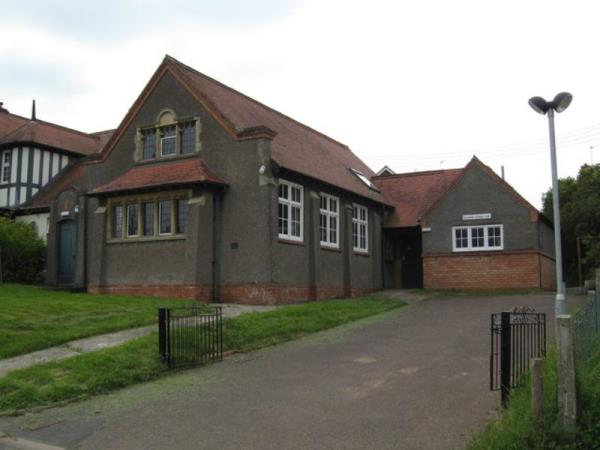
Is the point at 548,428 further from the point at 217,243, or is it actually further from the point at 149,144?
the point at 149,144

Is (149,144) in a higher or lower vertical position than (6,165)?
lower

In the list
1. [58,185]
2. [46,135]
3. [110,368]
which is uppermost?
[46,135]

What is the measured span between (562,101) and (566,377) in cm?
650

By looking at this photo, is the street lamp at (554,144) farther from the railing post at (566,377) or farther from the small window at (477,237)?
the small window at (477,237)

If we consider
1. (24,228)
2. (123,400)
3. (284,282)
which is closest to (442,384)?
(123,400)

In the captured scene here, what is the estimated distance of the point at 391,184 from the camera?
3469 centimetres

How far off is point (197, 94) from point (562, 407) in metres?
19.5

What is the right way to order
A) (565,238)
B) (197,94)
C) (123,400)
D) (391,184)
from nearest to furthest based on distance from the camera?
(123,400) < (197,94) < (391,184) < (565,238)

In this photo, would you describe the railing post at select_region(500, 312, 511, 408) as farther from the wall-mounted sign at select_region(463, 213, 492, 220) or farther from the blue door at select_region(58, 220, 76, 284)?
the blue door at select_region(58, 220, 76, 284)

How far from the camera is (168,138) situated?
81.4ft

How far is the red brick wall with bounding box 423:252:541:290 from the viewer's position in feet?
91.9

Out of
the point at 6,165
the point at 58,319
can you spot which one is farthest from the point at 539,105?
the point at 6,165

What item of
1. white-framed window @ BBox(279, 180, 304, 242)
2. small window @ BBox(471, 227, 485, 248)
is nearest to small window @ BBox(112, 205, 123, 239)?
white-framed window @ BBox(279, 180, 304, 242)

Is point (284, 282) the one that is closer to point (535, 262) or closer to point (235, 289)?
point (235, 289)
